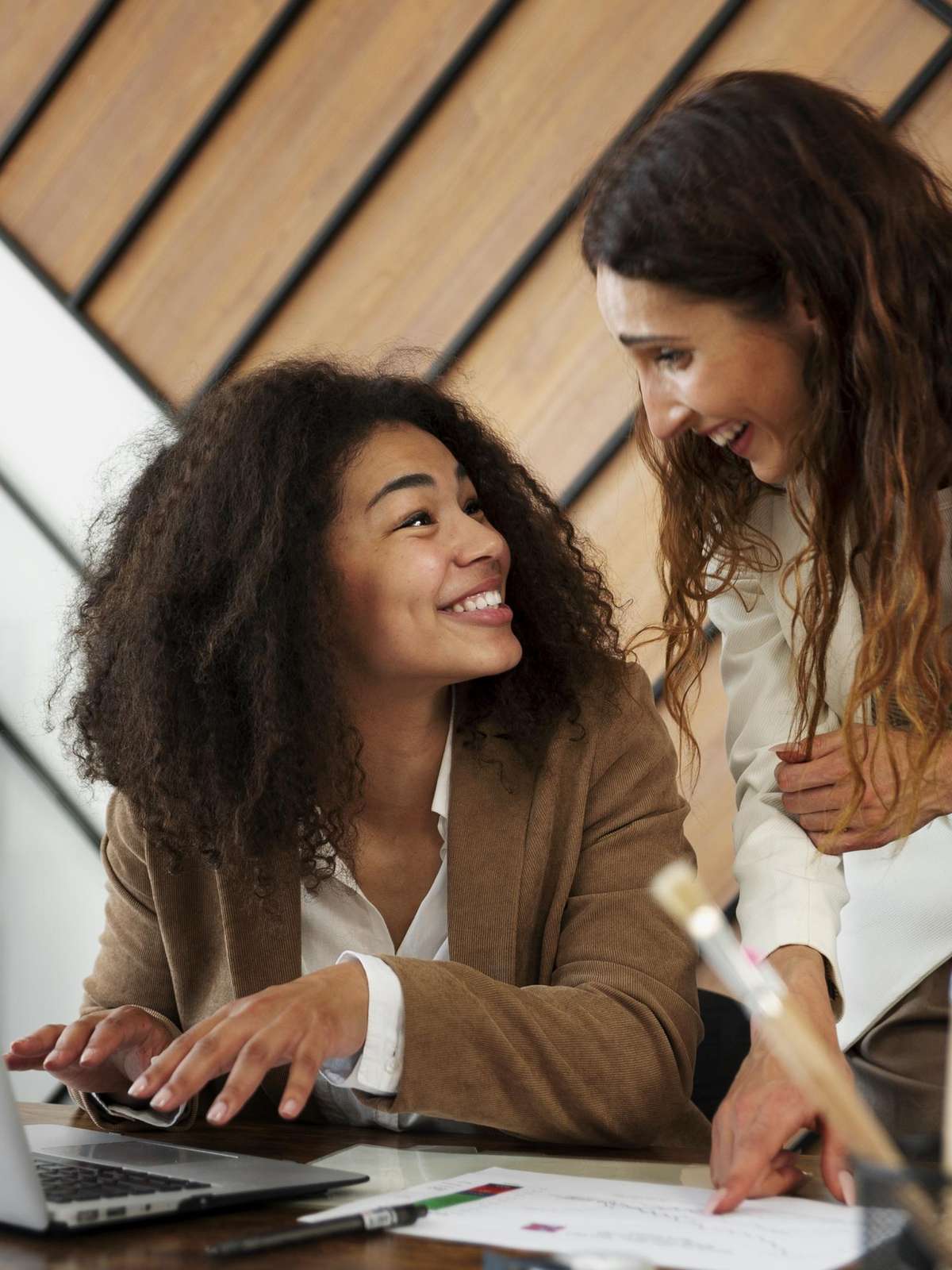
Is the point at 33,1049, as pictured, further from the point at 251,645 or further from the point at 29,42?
the point at 29,42

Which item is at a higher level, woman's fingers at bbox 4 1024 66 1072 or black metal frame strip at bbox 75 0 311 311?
black metal frame strip at bbox 75 0 311 311

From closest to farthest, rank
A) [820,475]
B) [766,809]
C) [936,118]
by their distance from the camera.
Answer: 1. [820,475]
2. [766,809]
3. [936,118]

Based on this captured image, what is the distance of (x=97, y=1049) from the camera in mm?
1372

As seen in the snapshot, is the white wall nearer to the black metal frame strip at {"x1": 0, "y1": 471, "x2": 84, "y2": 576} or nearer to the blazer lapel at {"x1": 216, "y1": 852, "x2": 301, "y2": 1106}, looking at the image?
the black metal frame strip at {"x1": 0, "y1": 471, "x2": 84, "y2": 576}

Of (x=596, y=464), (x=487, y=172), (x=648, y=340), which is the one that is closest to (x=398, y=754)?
(x=648, y=340)

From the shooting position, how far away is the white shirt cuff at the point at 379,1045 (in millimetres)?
1242

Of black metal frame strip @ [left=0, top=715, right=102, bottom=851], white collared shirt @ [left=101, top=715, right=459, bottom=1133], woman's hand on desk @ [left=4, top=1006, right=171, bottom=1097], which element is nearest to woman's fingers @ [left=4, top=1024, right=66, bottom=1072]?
woman's hand on desk @ [left=4, top=1006, right=171, bottom=1097]

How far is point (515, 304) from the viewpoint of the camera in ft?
10.7

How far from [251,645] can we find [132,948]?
1.23 ft

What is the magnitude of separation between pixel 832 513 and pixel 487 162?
2107 mm

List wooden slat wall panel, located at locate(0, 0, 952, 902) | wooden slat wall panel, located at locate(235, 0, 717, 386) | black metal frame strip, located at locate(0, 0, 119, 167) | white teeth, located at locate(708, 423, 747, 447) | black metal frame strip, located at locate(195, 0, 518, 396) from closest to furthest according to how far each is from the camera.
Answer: white teeth, located at locate(708, 423, 747, 447), wooden slat wall panel, located at locate(0, 0, 952, 902), wooden slat wall panel, located at locate(235, 0, 717, 386), black metal frame strip, located at locate(195, 0, 518, 396), black metal frame strip, located at locate(0, 0, 119, 167)

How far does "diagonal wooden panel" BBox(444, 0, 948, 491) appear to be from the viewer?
287 centimetres

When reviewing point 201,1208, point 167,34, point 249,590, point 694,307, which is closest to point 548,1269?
point 201,1208

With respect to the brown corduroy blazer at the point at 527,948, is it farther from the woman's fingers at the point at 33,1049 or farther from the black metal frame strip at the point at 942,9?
the black metal frame strip at the point at 942,9
